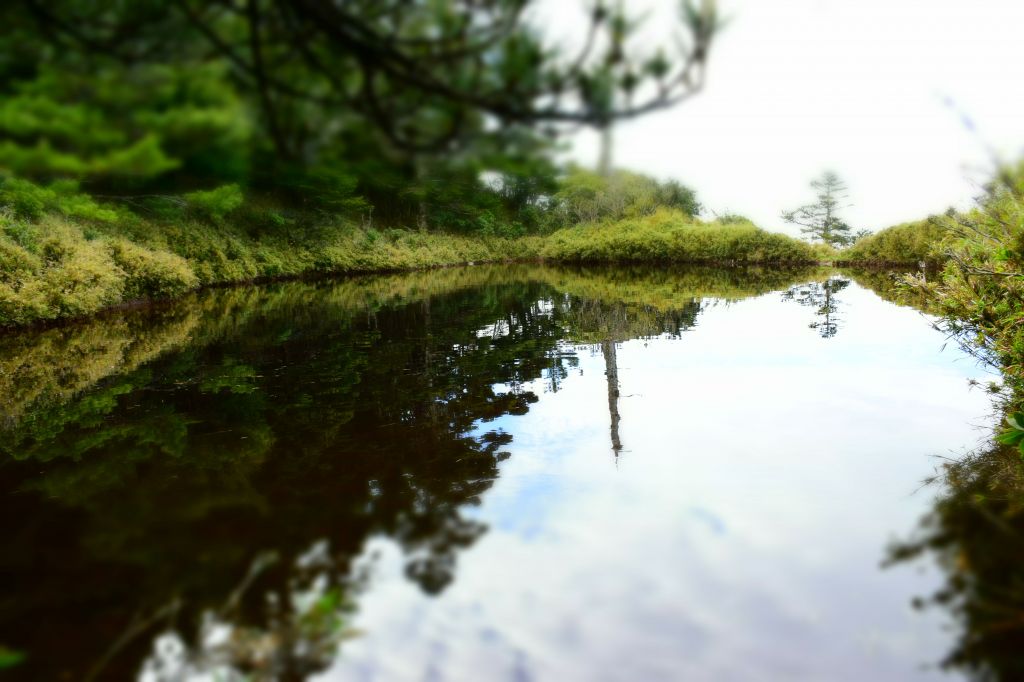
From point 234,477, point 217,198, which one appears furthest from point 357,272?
point 234,477

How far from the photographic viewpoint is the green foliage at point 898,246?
25.1 metres

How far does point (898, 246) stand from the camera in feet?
90.4

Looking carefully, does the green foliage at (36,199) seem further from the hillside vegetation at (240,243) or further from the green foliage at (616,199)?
the green foliage at (616,199)

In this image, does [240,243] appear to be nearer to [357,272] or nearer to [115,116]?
[357,272]

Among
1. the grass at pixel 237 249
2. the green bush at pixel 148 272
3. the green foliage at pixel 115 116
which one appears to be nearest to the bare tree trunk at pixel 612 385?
the green foliage at pixel 115 116

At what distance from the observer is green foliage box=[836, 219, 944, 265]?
25.1m

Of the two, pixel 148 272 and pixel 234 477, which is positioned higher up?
pixel 148 272

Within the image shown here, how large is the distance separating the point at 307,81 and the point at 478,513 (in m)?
2.60

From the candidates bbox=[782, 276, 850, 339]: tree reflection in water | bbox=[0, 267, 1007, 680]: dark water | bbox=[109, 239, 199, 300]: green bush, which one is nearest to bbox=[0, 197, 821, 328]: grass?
bbox=[109, 239, 199, 300]: green bush

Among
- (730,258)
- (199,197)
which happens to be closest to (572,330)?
(199,197)

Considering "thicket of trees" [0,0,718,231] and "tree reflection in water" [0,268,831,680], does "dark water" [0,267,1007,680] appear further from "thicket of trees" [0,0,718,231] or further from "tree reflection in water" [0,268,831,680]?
"thicket of trees" [0,0,718,231]

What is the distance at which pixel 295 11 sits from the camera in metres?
2.09

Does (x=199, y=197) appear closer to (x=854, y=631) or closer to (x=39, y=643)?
(x=39, y=643)

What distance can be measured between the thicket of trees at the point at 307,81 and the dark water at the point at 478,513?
163 cm
